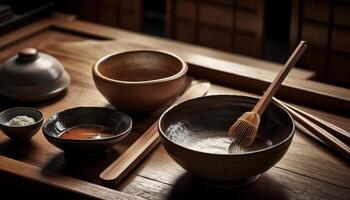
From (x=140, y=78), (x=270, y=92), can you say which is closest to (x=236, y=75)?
(x=140, y=78)

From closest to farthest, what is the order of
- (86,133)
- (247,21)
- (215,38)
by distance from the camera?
(86,133), (247,21), (215,38)

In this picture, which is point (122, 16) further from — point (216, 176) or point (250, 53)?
point (216, 176)

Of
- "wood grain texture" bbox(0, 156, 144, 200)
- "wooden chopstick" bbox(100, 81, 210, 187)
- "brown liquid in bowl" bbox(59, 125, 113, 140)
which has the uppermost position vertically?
"brown liquid in bowl" bbox(59, 125, 113, 140)

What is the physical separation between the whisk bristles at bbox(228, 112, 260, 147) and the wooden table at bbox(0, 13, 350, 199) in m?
0.10

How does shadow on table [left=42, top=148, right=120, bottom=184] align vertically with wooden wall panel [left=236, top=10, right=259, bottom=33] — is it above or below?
below

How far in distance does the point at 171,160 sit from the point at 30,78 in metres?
0.58

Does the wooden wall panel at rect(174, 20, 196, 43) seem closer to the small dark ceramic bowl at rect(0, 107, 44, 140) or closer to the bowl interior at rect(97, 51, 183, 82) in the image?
the bowl interior at rect(97, 51, 183, 82)

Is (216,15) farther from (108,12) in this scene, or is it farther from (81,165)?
(81,165)

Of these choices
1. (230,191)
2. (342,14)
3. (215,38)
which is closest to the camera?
(230,191)

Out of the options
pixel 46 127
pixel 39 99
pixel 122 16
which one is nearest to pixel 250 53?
pixel 122 16

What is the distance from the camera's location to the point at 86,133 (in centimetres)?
188

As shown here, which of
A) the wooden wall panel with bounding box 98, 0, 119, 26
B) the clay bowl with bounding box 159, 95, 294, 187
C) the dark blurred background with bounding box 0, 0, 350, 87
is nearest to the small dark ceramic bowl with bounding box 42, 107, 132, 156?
the clay bowl with bounding box 159, 95, 294, 187

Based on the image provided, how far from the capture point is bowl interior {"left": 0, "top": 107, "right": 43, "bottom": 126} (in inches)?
75.7

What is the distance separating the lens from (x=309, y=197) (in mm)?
1622
